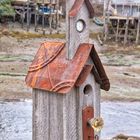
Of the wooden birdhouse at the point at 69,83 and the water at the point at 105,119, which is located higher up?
the wooden birdhouse at the point at 69,83

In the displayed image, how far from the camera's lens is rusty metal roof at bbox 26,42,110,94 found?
4.91 meters

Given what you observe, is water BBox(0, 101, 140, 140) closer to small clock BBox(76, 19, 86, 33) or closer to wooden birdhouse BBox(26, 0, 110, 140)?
wooden birdhouse BBox(26, 0, 110, 140)

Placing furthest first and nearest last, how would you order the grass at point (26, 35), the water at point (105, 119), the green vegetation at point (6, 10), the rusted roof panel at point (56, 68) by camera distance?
the green vegetation at point (6, 10)
the grass at point (26, 35)
the water at point (105, 119)
the rusted roof panel at point (56, 68)

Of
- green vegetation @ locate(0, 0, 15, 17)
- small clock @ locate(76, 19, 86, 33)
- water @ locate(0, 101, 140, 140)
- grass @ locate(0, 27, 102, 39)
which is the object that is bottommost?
grass @ locate(0, 27, 102, 39)

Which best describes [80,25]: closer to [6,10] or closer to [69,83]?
[69,83]

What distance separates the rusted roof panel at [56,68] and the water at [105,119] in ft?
29.1

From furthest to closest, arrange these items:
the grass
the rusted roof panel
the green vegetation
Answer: the green vegetation < the grass < the rusted roof panel

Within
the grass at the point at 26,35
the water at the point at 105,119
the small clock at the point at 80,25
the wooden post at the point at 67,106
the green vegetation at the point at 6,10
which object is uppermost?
the small clock at the point at 80,25

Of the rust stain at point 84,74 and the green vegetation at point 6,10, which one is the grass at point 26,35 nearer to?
the green vegetation at point 6,10

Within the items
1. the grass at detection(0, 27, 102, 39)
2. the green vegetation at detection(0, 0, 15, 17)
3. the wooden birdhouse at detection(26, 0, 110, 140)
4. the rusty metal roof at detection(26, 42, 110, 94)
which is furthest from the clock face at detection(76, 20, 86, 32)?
the green vegetation at detection(0, 0, 15, 17)

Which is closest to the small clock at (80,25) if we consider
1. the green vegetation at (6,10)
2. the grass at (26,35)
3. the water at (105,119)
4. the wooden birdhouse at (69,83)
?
the wooden birdhouse at (69,83)

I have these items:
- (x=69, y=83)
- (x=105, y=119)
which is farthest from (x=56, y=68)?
(x=105, y=119)

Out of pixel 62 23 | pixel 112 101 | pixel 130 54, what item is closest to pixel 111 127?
pixel 112 101

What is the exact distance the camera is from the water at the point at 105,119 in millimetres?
14833
